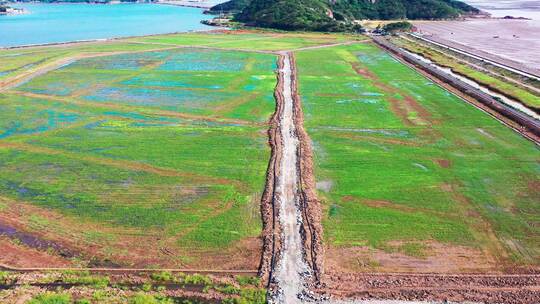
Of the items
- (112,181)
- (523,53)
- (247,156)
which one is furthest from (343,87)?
(523,53)

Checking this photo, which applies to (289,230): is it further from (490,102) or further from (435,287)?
(490,102)

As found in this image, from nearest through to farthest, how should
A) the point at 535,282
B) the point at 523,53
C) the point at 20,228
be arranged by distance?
the point at 535,282 → the point at 20,228 → the point at 523,53

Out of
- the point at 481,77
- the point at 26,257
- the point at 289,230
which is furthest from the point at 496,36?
the point at 26,257

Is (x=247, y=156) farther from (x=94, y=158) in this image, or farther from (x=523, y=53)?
(x=523, y=53)

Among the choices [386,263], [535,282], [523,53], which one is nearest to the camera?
[535,282]

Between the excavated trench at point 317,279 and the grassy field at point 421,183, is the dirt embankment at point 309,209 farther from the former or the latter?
the grassy field at point 421,183

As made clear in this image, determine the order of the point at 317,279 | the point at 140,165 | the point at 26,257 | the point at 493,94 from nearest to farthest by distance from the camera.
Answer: the point at 317,279 < the point at 26,257 < the point at 140,165 < the point at 493,94

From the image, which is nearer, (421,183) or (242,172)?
(421,183)
